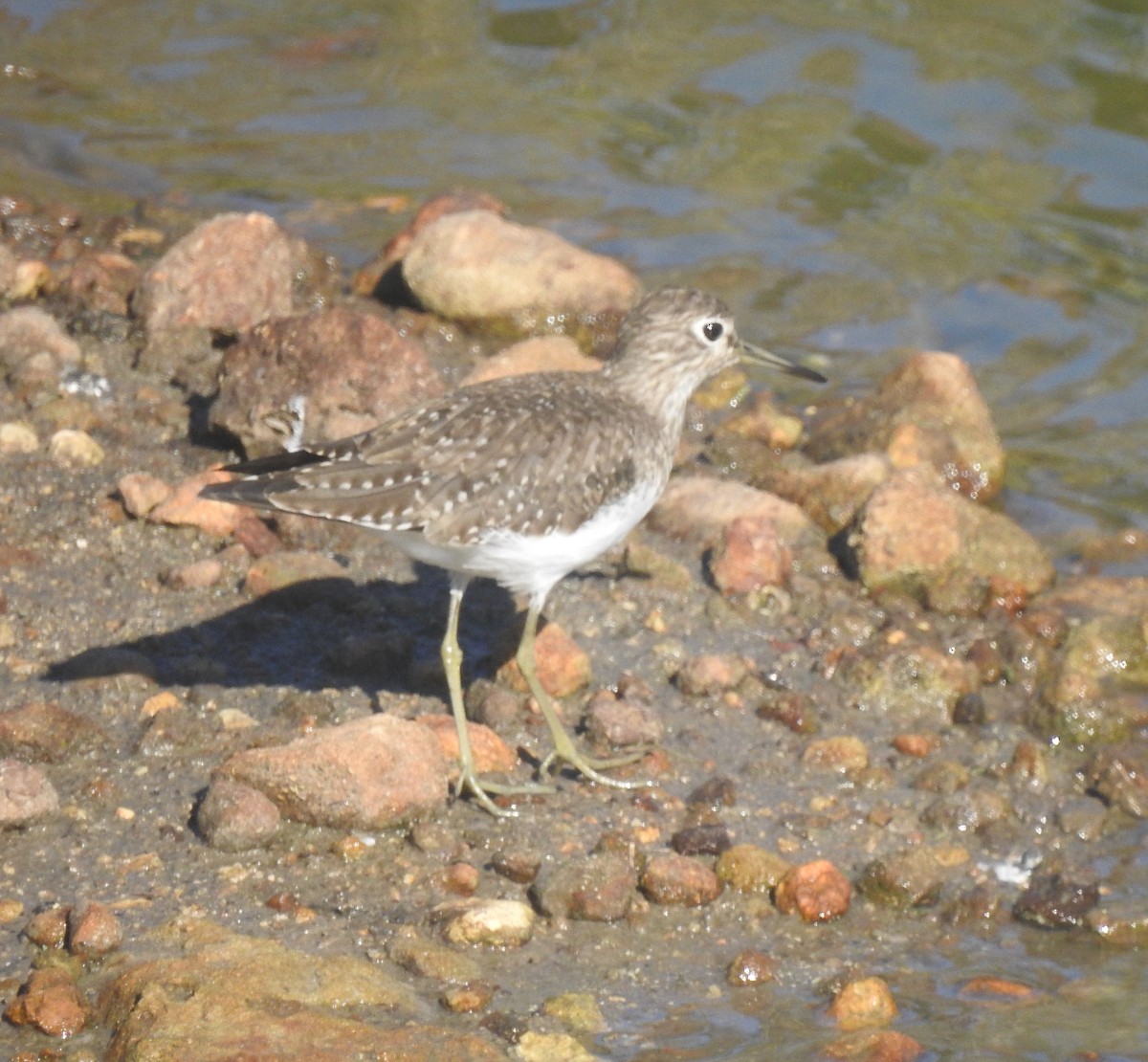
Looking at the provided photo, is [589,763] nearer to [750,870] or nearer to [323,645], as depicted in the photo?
[750,870]

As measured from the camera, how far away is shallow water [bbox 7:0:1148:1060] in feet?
35.1

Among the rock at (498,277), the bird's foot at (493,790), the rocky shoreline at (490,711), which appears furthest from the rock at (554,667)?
the rock at (498,277)

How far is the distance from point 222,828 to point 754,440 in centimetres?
446

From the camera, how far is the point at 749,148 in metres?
13.0

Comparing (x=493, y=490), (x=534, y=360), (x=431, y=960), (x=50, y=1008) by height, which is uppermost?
(x=493, y=490)

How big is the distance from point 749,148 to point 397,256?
3.72 metres

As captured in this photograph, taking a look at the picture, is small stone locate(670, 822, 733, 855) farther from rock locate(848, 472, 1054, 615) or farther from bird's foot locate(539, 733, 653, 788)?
rock locate(848, 472, 1054, 615)

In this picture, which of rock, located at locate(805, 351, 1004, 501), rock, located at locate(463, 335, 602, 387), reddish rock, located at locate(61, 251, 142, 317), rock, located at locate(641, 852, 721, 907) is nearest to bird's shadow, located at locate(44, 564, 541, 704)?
rock, located at locate(463, 335, 602, 387)

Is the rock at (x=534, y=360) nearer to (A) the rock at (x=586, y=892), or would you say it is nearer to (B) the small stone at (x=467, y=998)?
(A) the rock at (x=586, y=892)

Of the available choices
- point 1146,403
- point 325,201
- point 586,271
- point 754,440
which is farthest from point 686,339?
point 325,201

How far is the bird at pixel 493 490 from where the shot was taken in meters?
6.32

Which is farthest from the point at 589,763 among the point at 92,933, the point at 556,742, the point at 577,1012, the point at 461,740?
the point at 92,933

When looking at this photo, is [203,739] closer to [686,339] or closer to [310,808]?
[310,808]

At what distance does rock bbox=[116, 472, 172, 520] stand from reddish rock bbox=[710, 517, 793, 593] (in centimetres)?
240
